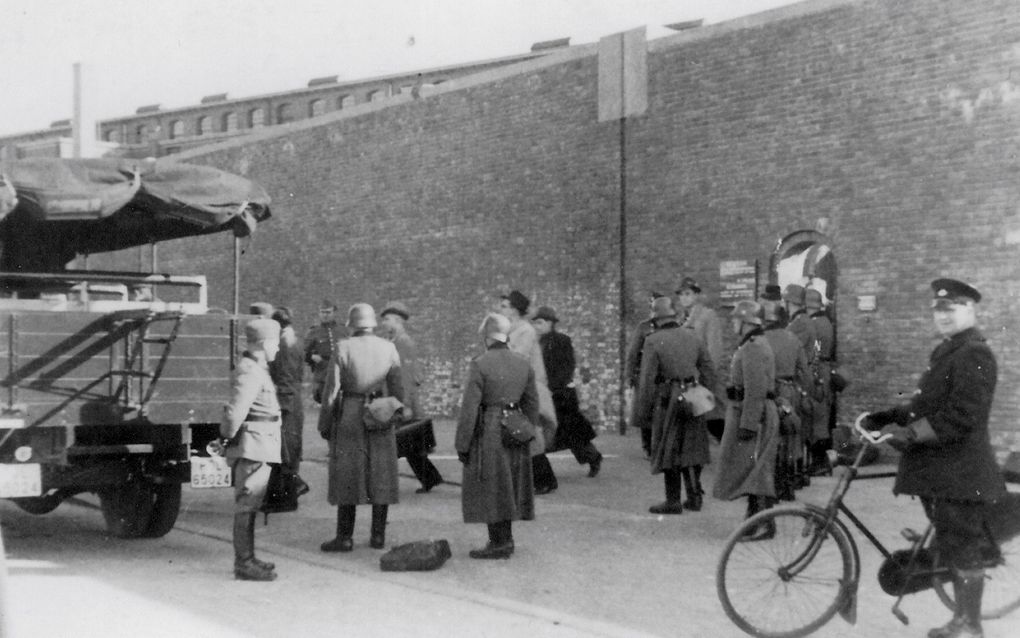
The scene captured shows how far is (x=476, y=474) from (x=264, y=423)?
5.15ft

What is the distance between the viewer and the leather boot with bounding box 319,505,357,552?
331 inches

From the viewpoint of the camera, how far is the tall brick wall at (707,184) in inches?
504

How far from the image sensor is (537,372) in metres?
10.7

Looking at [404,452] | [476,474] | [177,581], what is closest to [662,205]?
[404,452]

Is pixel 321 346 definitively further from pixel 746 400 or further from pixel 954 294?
pixel 954 294

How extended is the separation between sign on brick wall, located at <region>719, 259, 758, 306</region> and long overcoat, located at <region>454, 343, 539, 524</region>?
7.28 m

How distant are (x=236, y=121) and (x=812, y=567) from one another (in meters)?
67.1

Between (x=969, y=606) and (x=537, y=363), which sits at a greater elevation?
(x=537, y=363)

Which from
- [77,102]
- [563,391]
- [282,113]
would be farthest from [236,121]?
[563,391]

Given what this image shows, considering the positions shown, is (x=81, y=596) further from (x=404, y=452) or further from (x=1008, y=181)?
(x=1008, y=181)

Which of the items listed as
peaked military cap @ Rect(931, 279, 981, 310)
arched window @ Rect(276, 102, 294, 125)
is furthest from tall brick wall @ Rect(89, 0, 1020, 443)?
arched window @ Rect(276, 102, 294, 125)

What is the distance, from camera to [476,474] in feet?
26.7

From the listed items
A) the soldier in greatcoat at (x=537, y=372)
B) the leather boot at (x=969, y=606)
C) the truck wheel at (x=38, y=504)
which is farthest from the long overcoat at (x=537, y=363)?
the leather boot at (x=969, y=606)

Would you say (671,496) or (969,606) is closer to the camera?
(969,606)
